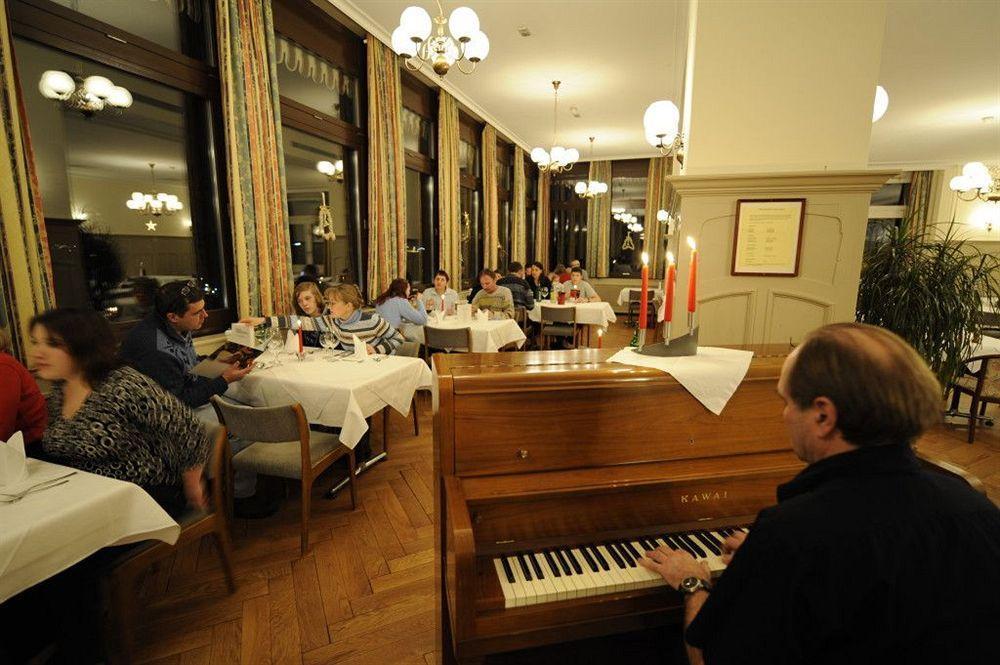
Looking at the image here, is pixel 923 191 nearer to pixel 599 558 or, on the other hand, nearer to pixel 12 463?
pixel 599 558

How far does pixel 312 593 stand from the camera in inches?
79.0

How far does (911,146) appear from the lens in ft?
29.0

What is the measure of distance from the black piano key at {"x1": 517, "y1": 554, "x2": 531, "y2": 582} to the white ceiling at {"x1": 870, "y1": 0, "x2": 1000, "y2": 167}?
540 centimetres

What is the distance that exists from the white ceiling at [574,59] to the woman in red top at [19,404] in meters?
3.97

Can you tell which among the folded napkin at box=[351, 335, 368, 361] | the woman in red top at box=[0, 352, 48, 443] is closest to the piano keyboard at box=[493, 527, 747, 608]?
the woman in red top at box=[0, 352, 48, 443]

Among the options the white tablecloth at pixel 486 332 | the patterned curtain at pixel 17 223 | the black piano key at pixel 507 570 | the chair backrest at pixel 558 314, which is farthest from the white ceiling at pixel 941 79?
the patterned curtain at pixel 17 223

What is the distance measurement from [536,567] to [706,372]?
0.71 meters

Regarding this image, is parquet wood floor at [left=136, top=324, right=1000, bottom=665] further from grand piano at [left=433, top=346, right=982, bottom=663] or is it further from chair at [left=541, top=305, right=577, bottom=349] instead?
chair at [left=541, top=305, right=577, bottom=349]

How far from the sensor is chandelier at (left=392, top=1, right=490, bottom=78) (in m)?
2.94

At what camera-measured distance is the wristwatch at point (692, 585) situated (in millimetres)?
1020

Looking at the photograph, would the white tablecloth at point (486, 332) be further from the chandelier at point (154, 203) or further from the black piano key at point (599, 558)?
the black piano key at point (599, 558)

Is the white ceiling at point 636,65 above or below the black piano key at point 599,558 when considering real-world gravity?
above

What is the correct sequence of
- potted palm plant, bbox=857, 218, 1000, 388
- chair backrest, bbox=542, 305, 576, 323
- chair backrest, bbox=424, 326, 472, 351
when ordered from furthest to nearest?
1. chair backrest, bbox=542, 305, 576, 323
2. chair backrest, bbox=424, 326, 472, 351
3. potted palm plant, bbox=857, 218, 1000, 388

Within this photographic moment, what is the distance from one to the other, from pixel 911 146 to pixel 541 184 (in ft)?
23.3
